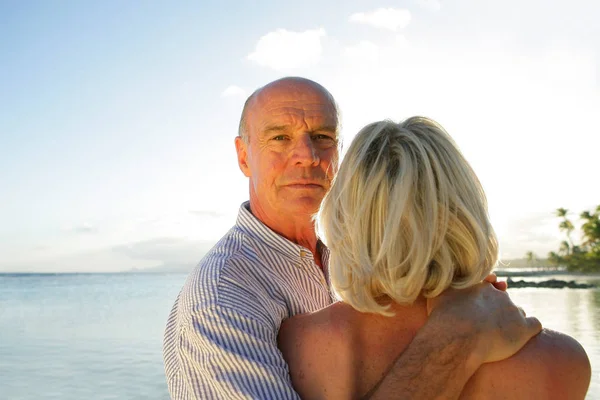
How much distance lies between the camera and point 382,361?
5.83 feet

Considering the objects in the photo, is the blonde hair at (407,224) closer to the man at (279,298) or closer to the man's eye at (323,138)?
the man at (279,298)

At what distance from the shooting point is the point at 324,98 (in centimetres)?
287

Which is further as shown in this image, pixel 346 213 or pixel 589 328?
pixel 589 328

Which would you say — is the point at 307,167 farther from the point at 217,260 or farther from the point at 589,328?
the point at 589,328

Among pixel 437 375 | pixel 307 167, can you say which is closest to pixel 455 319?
pixel 437 375

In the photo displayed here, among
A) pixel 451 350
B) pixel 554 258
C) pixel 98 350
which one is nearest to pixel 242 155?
pixel 451 350

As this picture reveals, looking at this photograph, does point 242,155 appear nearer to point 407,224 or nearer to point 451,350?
point 407,224

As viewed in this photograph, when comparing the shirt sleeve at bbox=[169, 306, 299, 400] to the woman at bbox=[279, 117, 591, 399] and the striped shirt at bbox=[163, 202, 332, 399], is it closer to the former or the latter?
the striped shirt at bbox=[163, 202, 332, 399]

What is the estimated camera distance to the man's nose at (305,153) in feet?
8.95

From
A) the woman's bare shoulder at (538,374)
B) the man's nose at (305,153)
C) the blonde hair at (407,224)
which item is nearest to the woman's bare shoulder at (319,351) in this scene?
the blonde hair at (407,224)

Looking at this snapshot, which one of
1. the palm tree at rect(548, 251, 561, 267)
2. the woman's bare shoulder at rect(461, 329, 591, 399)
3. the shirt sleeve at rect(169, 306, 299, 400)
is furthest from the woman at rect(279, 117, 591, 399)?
the palm tree at rect(548, 251, 561, 267)

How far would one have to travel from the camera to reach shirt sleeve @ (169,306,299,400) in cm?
186

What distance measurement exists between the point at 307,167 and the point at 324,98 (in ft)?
1.14

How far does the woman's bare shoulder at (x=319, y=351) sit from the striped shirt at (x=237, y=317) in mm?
47
